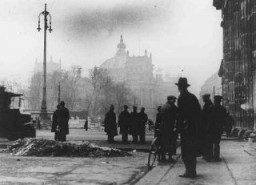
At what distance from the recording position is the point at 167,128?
37.9 feet

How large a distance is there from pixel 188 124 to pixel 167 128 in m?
2.76

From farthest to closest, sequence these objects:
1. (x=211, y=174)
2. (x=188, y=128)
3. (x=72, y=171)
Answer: (x=72, y=171) < (x=211, y=174) < (x=188, y=128)

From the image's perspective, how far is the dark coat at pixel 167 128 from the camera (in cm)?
1132

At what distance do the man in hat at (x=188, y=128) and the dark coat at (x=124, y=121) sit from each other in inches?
484

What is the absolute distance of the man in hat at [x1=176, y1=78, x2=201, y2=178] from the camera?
28.9 ft

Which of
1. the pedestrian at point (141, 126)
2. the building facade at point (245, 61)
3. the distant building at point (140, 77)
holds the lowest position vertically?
the pedestrian at point (141, 126)

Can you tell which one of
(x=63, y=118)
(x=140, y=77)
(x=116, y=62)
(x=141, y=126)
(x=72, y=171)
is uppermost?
(x=116, y=62)

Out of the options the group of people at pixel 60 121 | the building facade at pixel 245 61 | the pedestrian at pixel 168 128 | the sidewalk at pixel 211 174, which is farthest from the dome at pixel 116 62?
the sidewalk at pixel 211 174

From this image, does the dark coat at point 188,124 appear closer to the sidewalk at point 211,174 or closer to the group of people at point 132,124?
the sidewalk at point 211,174

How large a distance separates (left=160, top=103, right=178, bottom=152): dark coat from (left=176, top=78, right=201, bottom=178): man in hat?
7.88 feet

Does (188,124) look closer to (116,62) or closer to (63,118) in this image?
(63,118)

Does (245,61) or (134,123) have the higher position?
(245,61)

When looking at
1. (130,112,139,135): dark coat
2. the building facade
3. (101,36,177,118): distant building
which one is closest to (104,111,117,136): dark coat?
(130,112,139,135): dark coat

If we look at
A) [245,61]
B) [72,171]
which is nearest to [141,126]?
[245,61]
